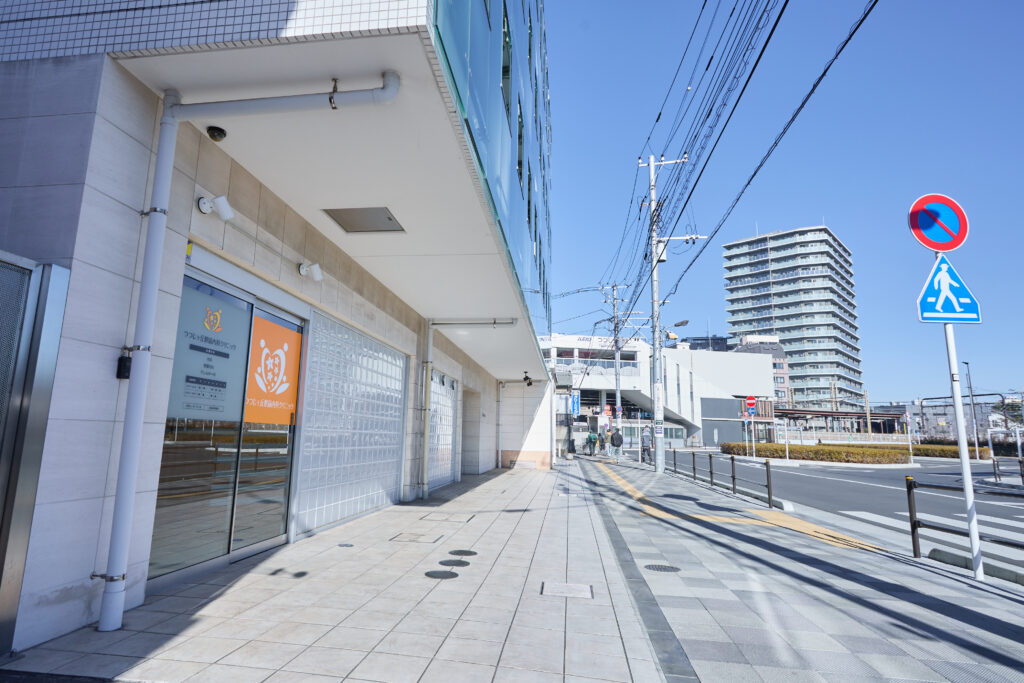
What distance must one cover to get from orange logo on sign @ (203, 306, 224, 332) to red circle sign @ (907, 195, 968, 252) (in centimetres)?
772

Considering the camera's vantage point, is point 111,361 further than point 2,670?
Yes

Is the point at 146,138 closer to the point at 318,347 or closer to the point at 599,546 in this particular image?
the point at 318,347

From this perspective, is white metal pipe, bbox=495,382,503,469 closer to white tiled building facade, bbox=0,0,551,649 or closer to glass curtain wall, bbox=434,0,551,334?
glass curtain wall, bbox=434,0,551,334

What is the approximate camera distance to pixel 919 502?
1266 cm

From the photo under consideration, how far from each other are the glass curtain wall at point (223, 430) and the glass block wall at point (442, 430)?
5.71 m

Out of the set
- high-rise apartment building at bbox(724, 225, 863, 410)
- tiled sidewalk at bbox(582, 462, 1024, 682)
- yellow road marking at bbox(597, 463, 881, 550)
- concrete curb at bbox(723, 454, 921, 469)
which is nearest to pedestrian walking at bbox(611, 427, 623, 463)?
concrete curb at bbox(723, 454, 921, 469)

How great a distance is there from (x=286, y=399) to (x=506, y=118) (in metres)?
5.29

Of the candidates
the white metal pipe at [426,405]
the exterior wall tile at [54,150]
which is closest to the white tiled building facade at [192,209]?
the exterior wall tile at [54,150]

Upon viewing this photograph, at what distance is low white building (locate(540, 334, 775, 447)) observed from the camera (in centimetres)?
5353

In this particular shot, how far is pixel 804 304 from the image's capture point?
110562mm

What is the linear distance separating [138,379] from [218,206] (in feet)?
5.71

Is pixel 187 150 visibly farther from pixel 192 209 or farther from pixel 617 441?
pixel 617 441

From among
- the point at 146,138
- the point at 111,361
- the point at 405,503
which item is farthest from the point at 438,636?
the point at 405,503

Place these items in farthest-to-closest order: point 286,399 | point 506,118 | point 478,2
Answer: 1. point 506,118
2. point 286,399
3. point 478,2
